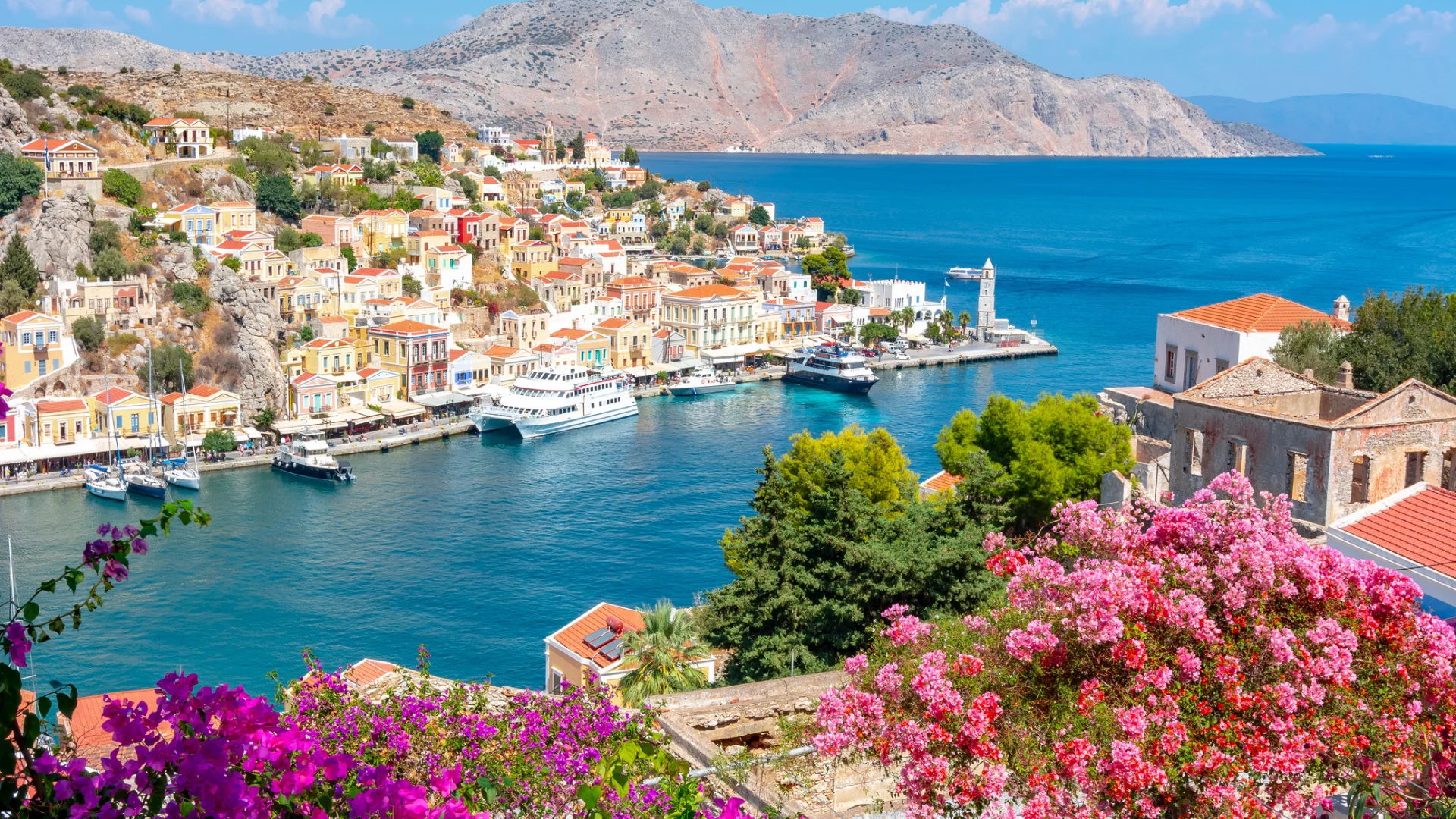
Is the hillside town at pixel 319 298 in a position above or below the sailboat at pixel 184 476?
above

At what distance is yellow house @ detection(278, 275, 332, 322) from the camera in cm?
3884

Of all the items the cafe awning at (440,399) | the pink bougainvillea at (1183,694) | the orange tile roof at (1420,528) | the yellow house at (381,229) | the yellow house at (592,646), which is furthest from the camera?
the yellow house at (381,229)

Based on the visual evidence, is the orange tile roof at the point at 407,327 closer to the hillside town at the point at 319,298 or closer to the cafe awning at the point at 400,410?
the hillside town at the point at 319,298

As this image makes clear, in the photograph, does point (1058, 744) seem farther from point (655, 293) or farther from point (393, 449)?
point (655, 293)

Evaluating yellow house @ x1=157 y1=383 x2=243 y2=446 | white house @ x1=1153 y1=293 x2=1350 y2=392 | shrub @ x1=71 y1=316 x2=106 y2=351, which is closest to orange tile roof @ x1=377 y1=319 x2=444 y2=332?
yellow house @ x1=157 y1=383 x2=243 y2=446

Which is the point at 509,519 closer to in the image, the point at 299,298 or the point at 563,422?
the point at 563,422

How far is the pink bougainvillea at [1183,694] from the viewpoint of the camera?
455 cm

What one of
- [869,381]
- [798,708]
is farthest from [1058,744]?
[869,381]

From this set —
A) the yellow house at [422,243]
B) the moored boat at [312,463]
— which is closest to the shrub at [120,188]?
the yellow house at [422,243]

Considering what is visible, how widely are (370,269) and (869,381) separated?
15734mm

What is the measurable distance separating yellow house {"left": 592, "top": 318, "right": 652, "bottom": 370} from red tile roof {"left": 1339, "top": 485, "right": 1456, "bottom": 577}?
35112 millimetres

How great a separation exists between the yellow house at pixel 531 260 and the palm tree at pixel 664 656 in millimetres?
37197

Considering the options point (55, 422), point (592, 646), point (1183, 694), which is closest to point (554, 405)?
point (55, 422)

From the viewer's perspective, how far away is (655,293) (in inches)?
1866
